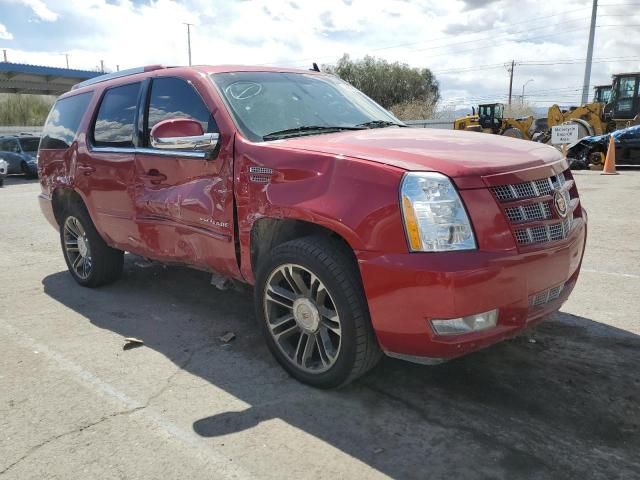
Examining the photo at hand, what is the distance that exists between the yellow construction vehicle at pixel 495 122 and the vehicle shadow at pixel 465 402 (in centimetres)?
2194

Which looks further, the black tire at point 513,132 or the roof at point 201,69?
the black tire at point 513,132

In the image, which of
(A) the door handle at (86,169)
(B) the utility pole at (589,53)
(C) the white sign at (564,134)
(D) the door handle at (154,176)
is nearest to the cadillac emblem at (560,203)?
(D) the door handle at (154,176)

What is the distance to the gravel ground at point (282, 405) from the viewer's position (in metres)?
2.61

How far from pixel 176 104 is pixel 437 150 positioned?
2085 mm

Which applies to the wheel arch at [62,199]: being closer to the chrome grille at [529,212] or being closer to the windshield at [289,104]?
the windshield at [289,104]

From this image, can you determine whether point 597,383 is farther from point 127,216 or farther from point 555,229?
point 127,216

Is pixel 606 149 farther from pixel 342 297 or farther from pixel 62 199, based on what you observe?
pixel 342 297

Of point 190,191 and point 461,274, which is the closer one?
point 461,274

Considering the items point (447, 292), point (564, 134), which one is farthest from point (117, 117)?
point (564, 134)

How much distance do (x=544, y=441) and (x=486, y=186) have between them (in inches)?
50.5

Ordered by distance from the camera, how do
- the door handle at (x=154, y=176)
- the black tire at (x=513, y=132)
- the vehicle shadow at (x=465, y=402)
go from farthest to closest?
1. the black tire at (x=513, y=132)
2. the door handle at (x=154, y=176)
3. the vehicle shadow at (x=465, y=402)

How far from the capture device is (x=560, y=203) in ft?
10.3

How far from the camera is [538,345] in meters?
3.86

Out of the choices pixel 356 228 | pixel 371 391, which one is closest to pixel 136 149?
pixel 356 228
